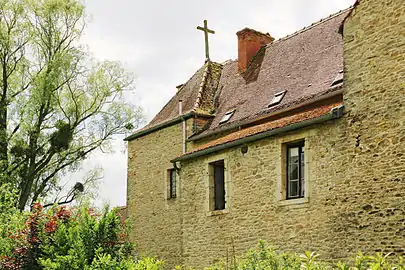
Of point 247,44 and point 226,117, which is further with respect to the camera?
point 247,44

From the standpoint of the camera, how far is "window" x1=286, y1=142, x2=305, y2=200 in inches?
497

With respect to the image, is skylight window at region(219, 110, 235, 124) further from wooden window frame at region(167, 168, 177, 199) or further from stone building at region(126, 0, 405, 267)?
wooden window frame at region(167, 168, 177, 199)

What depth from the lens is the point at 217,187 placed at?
14859 mm

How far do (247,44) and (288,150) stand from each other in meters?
6.31

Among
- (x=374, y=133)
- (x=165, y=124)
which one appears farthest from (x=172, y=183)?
(x=374, y=133)

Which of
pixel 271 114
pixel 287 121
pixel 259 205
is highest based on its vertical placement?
pixel 271 114

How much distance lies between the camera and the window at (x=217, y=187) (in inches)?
582

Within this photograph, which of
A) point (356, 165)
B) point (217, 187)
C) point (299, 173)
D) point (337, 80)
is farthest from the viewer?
point (217, 187)

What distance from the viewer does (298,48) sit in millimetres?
16891

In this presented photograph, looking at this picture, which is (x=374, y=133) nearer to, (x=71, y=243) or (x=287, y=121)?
(x=287, y=121)

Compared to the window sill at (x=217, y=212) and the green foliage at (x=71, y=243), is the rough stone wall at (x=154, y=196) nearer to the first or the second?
the window sill at (x=217, y=212)

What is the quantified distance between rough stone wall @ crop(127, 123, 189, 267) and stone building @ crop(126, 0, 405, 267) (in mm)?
53

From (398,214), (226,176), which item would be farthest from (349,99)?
(226,176)

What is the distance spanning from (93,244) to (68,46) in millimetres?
14023
